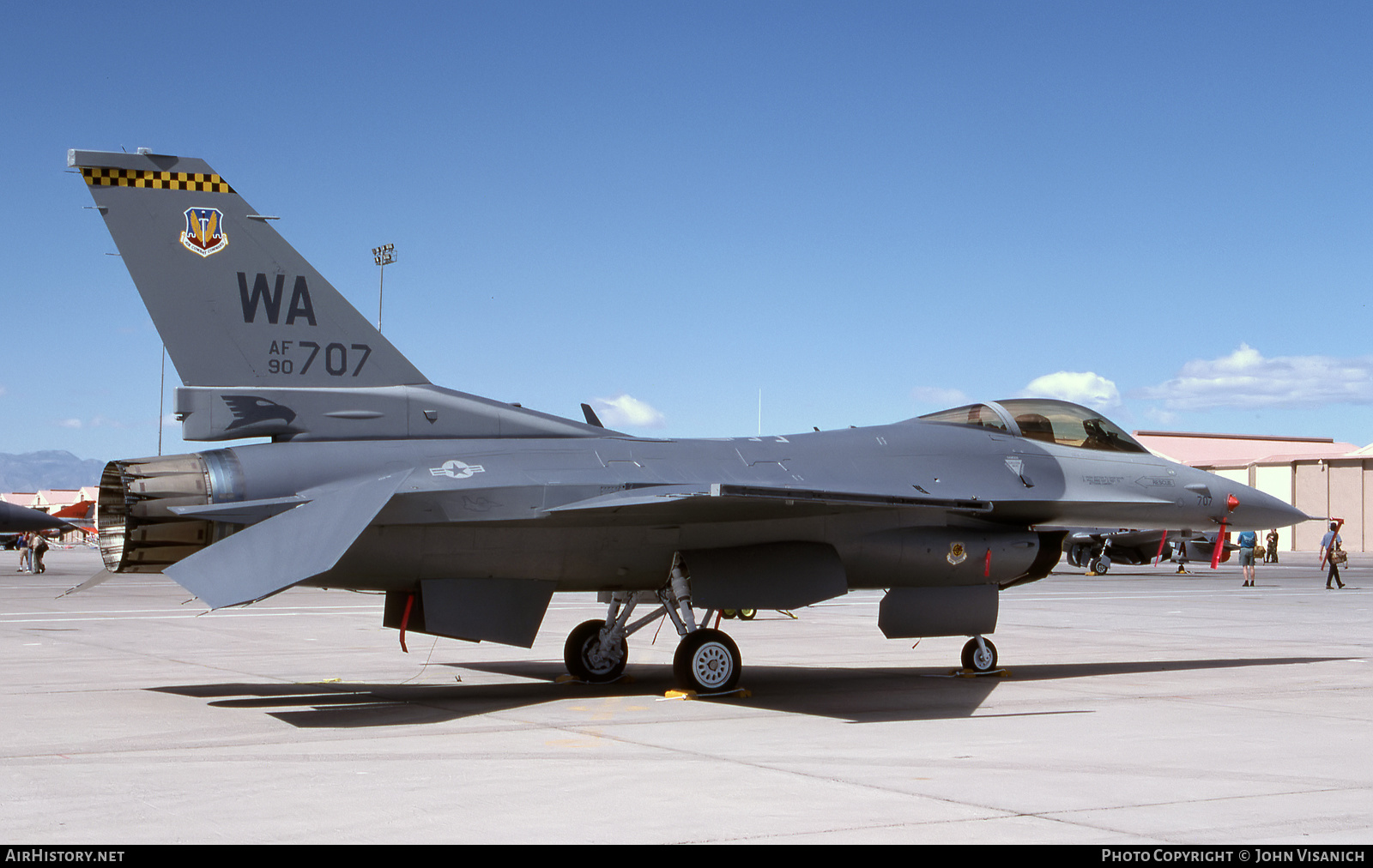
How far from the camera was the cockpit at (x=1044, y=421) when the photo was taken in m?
13.1

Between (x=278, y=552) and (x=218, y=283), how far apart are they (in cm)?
272

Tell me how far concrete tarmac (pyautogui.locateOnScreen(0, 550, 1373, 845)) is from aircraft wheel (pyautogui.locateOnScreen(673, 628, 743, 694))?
0.96 feet

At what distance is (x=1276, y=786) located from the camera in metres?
6.84

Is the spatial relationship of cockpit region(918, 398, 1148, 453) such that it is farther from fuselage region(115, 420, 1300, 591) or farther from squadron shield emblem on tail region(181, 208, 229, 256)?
squadron shield emblem on tail region(181, 208, 229, 256)

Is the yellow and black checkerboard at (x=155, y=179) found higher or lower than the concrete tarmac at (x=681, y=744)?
higher

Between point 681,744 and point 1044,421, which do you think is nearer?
point 681,744

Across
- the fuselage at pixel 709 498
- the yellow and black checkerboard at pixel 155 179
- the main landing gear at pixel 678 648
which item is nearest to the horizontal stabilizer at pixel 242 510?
the fuselage at pixel 709 498

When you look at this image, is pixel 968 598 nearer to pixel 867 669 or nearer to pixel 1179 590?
pixel 867 669

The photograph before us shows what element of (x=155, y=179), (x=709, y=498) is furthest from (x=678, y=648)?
(x=155, y=179)

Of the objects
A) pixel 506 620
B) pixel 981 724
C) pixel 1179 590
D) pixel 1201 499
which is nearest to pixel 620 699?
pixel 506 620

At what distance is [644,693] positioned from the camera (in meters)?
11.5

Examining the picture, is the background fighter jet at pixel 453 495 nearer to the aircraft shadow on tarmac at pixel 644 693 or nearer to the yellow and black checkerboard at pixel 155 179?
the yellow and black checkerboard at pixel 155 179

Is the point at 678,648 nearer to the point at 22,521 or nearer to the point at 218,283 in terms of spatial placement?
the point at 218,283

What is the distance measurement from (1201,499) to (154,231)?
35.2ft
